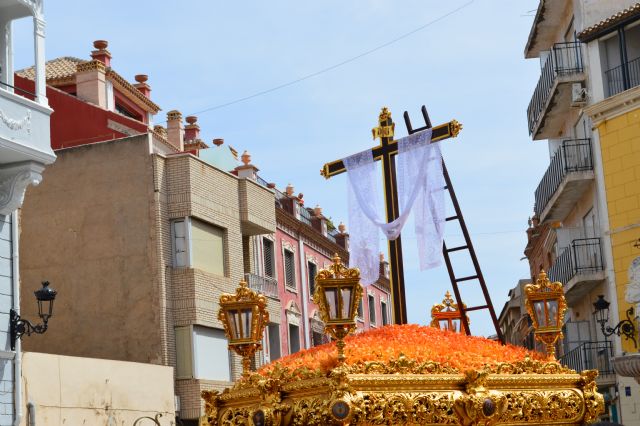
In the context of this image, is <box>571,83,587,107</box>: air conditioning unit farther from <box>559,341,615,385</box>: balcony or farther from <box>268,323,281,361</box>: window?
<box>268,323,281,361</box>: window

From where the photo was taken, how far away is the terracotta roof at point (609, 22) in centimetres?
2361

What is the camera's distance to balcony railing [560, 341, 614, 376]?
25.2m

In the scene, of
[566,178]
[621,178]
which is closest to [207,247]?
[566,178]

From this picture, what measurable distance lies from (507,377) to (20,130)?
1060 centimetres

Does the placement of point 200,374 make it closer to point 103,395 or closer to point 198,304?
point 198,304

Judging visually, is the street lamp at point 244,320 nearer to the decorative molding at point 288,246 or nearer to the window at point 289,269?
the window at point 289,269

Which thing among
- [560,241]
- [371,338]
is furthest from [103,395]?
[371,338]

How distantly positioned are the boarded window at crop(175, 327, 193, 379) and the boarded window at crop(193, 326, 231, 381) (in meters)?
Answer: 0.11

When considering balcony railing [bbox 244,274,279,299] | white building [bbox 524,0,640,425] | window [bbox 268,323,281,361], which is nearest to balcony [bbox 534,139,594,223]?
white building [bbox 524,0,640,425]

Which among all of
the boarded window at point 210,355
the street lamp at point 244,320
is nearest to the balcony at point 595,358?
the boarded window at point 210,355

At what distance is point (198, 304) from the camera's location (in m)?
26.0

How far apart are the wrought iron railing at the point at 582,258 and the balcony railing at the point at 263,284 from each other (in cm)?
731

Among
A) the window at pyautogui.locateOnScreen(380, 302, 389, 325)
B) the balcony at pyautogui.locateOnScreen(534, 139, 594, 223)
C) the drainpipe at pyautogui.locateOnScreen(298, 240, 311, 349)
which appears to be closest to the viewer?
the balcony at pyautogui.locateOnScreen(534, 139, 594, 223)

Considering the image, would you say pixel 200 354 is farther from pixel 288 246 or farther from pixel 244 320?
pixel 244 320
